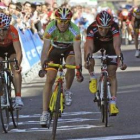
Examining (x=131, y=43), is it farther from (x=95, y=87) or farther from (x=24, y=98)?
(x=95, y=87)

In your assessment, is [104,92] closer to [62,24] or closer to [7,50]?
[62,24]

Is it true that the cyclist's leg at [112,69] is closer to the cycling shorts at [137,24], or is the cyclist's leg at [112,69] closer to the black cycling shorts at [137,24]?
the cycling shorts at [137,24]

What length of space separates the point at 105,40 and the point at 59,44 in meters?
1.02

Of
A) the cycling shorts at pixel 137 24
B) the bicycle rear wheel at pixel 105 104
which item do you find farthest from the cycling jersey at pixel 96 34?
the cycling shorts at pixel 137 24

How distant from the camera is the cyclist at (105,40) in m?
12.1

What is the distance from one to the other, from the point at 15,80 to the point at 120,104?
3.03 m

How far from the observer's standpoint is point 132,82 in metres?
19.1

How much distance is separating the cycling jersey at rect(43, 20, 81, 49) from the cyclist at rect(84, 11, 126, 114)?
603mm

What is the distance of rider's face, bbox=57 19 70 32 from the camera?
37.6 feet

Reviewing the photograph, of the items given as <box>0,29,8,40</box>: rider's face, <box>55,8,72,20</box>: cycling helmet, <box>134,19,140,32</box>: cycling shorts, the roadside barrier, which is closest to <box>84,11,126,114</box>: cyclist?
<box>55,8,72,20</box>: cycling helmet

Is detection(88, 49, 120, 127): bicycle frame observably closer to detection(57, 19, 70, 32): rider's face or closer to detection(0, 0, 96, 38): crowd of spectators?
detection(57, 19, 70, 32): rider's face

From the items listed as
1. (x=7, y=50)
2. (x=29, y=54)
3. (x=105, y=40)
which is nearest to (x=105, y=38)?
(x=105, y=40)

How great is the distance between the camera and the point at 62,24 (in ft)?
37.7

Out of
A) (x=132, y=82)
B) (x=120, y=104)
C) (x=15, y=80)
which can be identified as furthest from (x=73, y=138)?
(x=132, y=82)
